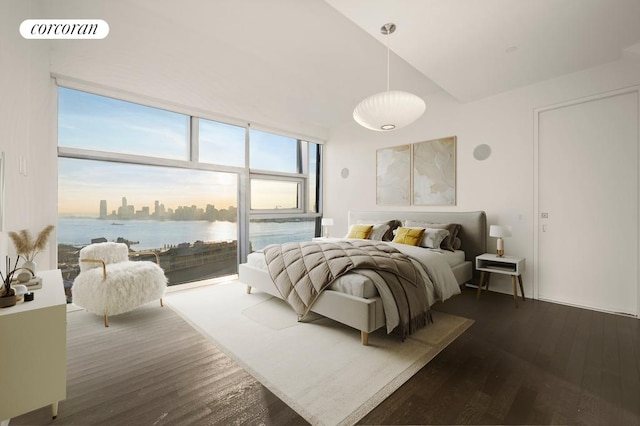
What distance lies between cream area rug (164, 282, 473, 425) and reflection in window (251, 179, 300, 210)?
2171mm

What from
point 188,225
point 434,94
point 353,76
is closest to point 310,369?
point 188,225

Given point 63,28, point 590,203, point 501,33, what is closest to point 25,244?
point 63,28

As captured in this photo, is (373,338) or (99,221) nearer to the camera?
(373,338)

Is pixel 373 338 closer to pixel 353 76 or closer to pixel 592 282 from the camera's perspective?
pixel 592 282

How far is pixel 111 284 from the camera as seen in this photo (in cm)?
266

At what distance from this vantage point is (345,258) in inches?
108

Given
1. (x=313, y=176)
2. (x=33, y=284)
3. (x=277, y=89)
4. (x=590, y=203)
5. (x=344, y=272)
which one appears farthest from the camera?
(x=313, y=176)

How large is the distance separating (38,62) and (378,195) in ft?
15.1

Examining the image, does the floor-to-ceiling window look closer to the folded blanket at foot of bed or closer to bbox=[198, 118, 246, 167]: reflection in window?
bbox=[198, 118, 246, 167]: reflection in window

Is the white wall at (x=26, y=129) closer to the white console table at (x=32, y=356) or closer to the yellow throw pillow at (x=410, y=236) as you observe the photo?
the white console table at (x=32, y=356)

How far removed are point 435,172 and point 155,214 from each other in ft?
13.4

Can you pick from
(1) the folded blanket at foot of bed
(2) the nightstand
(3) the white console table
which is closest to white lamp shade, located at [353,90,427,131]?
(1) the folded blanket at foot of bed

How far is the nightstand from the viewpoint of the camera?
3.33m

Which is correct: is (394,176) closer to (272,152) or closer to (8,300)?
(272,152)
